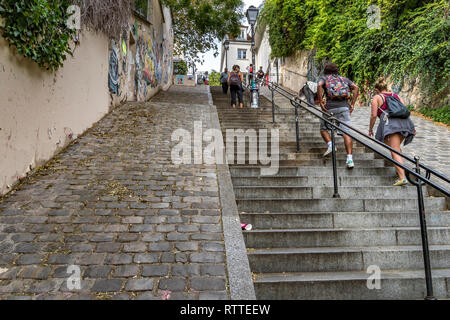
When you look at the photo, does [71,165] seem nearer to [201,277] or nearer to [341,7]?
[201,277]

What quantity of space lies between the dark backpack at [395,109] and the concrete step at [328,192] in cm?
106

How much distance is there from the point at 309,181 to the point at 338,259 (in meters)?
1.72

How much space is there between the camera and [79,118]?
6.31 m

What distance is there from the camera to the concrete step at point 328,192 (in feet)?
13.5

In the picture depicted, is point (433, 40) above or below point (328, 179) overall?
above

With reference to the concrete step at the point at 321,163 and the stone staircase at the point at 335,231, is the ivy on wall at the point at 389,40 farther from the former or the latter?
the stone staircase at the point at 335,231

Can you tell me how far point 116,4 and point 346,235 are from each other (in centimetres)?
776

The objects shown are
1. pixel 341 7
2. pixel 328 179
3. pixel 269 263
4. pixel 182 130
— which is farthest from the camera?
pixel 341 7

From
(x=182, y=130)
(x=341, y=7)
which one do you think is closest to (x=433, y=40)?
(x=341, y=7)

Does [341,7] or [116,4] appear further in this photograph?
[341,7]

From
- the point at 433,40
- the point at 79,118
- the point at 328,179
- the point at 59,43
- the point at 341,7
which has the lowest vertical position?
the point at 328,179

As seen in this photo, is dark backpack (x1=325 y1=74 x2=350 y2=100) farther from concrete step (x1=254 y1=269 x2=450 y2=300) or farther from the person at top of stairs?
concrete step (x1=254 y1=269 x2=450 y2=300)

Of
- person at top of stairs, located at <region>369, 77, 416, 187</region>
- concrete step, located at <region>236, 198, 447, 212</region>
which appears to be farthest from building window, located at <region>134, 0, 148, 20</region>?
concrete step, located at <region>236, 198, 447, 212</region>
